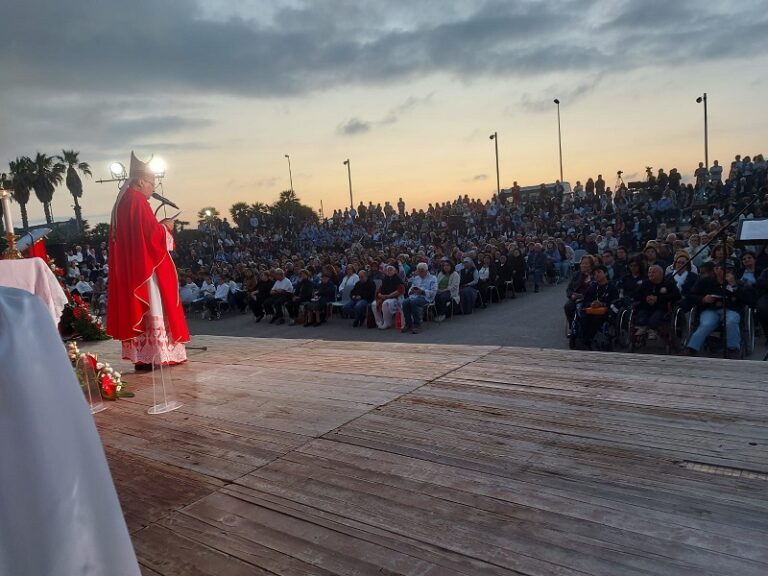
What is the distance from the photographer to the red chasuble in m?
4.30

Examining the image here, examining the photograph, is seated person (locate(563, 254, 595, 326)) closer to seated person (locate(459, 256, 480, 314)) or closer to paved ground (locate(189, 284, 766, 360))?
paved ground (locate(189, 284, 766, 360))

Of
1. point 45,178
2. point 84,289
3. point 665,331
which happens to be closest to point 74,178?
point 45,178

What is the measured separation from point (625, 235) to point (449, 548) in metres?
13.1

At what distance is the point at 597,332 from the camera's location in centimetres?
667

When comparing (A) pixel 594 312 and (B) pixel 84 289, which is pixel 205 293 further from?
(A) pixel 594 312

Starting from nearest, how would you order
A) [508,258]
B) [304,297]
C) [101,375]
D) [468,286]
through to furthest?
1. [101,375]
2. [468,286]
3. [304,297]
4. [508,258]

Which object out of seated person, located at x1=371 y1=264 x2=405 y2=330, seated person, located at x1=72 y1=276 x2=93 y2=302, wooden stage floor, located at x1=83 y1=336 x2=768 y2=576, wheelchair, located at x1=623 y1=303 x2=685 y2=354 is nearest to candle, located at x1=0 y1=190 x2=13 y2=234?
wooden stage floor, located at x1=83 y1=336 x2=768 y2=576

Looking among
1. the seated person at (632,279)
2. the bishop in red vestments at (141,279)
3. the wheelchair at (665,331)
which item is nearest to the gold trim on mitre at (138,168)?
the bishop in red vestments at (141,279)

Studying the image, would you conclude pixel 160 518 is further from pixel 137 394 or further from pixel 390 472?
pixel 137 394

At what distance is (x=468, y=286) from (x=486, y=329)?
6.26 feet

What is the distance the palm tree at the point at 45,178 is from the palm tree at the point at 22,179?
319mm

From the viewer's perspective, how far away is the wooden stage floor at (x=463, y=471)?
6.04 ft

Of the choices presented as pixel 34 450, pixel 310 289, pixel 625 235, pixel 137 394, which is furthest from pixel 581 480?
pixel 625 235

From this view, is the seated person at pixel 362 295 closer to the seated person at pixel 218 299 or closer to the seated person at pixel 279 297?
the seated person at pixel 279 297
